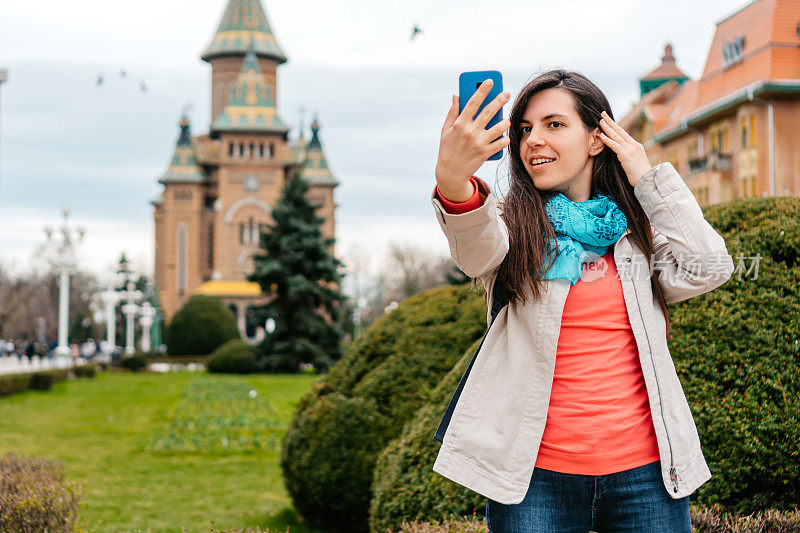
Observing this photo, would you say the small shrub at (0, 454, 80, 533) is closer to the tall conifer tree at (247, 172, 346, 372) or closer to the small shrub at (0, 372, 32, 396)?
the small shrub at (0, 372, 32, 396)

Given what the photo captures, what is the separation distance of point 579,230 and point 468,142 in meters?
0.47

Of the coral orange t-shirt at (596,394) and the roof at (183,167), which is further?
the roof at (183,167)

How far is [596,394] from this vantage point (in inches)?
85.7

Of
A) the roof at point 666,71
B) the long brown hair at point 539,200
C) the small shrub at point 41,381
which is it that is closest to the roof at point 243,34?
the roof at point 666,71

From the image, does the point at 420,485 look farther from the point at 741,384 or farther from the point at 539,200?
the point at 539,200

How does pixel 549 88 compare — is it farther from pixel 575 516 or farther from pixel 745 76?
pixel 745 76

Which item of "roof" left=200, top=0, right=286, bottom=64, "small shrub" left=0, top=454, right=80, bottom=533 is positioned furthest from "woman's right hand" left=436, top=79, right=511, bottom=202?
"roof" left=200, top=0, right=286, bottom=64

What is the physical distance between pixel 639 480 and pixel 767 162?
24692mm

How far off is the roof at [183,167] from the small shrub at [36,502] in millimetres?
54549

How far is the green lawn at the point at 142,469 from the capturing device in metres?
8.01

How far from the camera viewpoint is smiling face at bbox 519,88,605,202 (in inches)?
91.7

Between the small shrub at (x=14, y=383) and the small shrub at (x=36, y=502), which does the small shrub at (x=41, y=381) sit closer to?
the small shrub at (x=14, y=383)

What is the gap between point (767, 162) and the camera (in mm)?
24562

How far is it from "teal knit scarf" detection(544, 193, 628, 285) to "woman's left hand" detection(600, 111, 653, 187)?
0.10 metres
